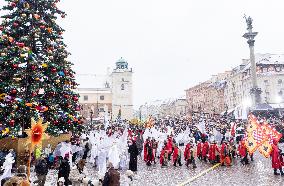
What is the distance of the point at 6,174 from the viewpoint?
10.3 meters

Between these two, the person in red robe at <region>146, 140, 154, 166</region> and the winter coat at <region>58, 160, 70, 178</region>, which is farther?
the person in red robe at <region>146, 140, 154, 166</region>

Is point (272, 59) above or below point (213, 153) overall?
above

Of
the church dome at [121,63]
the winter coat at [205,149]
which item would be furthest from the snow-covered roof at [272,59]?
the winter coat at [205,149]

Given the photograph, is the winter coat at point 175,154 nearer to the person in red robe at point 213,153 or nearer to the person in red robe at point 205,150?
the person in red robe at point 213,153

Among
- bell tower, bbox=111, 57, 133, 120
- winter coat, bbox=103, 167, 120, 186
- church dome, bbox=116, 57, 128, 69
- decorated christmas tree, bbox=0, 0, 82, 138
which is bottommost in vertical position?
winter coat, bbox=103, 167, 120, 186

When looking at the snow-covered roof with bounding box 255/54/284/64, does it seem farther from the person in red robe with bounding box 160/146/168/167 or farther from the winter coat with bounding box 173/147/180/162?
the winter coat with bounding box 173/147/180/162

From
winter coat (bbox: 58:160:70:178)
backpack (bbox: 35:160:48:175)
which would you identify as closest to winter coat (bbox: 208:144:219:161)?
winter coat (bbox: 58:160:70:178)

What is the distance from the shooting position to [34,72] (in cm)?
1802

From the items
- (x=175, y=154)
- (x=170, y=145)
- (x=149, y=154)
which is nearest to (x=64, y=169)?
(x=149, y=154)

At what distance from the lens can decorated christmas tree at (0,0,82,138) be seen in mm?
17469

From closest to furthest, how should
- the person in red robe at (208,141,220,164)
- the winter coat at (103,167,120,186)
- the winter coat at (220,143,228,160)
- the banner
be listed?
1. the winter coat at (103,167,120,186)
2. the banner
3. the winter coat at (220,143,228,160)
4. the person in red robe at (208,141,220,164)

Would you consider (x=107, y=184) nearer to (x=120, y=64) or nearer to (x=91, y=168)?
(x=91, y=168)

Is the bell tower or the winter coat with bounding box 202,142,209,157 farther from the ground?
the bell tower

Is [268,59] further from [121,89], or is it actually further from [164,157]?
[164,157]
